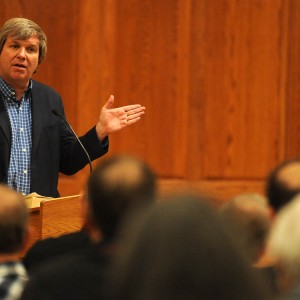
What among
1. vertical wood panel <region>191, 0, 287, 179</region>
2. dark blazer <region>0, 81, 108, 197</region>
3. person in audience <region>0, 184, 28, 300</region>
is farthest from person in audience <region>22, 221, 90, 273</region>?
vertical wood panel <region>191, 0, 287, 179</region>

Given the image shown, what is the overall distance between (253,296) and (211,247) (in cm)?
10

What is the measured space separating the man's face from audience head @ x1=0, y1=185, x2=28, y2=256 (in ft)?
6.83

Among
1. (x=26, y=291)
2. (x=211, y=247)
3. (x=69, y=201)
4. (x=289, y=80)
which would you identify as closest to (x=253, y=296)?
(x=211, y=247)

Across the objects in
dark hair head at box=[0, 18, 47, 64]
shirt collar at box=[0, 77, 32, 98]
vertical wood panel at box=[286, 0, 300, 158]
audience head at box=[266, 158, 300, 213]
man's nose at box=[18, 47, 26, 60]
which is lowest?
vertical wood panel at box=[286, 0, 300, 158]

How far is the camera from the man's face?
4020 mm

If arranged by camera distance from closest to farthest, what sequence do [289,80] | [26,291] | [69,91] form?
[26,291]
[69,91]
[289,80]

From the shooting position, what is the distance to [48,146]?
4.04 metres

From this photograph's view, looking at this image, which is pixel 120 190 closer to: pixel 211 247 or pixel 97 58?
pixel 211 247

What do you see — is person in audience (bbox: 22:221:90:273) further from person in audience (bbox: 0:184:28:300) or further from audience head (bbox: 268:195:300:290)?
audience head (bbox: 268:195:300:290)

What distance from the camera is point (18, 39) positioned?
4.06 meters

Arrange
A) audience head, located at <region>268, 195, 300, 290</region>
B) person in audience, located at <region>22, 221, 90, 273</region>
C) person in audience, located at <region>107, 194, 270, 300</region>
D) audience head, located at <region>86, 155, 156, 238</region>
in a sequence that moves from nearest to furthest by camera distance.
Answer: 1. person in audience, located at <region>107, 194, 270, 300</region>
2. audience head, located at <region>268, 195, 300, 290</region>
3. audience head, located at <region>86, 155, 156, 238</region>
4. person in audience, located at <region>22, 221, 90, 273</region>

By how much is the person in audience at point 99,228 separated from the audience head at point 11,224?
0.52ft

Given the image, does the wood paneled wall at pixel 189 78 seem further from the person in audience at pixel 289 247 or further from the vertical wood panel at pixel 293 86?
the person in audience at pixel 289 247

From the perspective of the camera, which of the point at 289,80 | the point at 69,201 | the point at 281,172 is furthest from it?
the point at 289,80
